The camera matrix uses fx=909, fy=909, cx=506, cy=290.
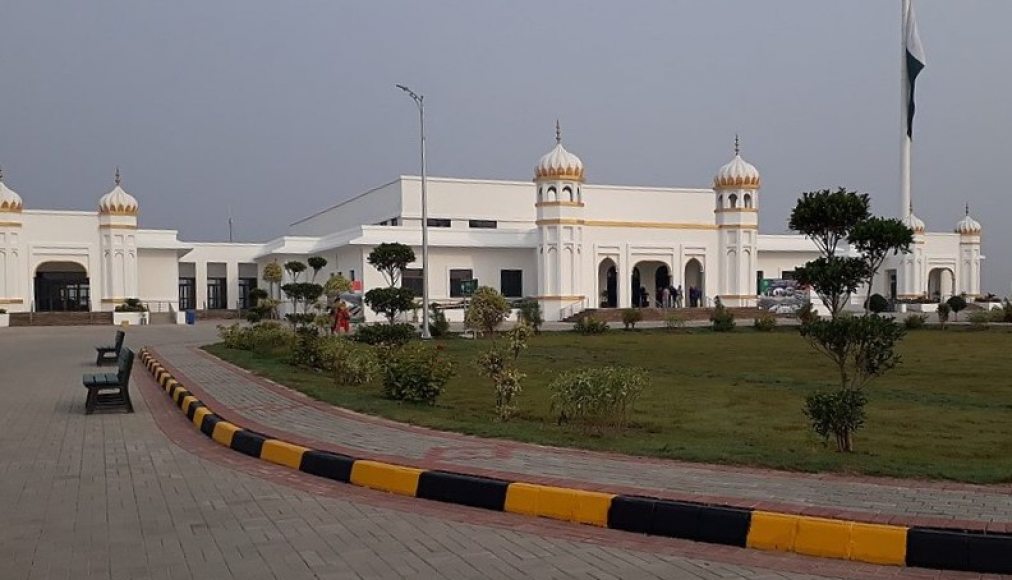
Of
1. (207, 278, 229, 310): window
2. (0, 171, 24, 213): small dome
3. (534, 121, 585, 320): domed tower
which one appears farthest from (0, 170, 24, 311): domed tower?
(534, 121, 585, 320): domed tower

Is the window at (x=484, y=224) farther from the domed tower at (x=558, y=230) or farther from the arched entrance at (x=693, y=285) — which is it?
the arched entrance at (x=693, y=285)

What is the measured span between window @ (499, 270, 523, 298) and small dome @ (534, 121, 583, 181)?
5284 millimetres

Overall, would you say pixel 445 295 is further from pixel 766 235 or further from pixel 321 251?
pixel 766 235

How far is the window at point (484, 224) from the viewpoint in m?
51.0

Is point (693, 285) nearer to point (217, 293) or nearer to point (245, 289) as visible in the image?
point (245, 289)

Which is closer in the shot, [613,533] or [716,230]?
[613,533]

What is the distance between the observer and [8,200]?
155 feet

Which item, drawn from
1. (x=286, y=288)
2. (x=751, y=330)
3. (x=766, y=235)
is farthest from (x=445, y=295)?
(x=766, y=235)

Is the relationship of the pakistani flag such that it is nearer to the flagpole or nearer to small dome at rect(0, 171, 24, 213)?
the flagpole

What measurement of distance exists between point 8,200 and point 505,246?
2588 cm

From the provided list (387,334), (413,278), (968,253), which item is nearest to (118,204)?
(413,278)

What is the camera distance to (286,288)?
108 feet

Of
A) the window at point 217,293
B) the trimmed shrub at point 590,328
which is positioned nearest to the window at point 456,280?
the trimmed shrub at point 590,328

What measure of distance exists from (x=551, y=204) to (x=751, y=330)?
43.3 feet
